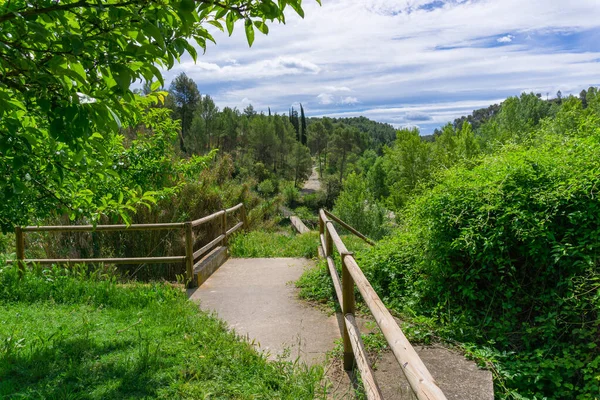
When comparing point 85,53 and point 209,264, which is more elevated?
point 85,53

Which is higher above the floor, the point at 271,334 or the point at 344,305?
the point at 344,305

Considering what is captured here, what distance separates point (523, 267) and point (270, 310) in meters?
3.00

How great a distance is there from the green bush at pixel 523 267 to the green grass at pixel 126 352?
1.81m

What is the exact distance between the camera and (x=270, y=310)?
5535 mm

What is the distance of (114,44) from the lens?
178 cm

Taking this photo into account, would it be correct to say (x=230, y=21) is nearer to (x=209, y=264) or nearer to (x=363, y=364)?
(x=363, y=364)

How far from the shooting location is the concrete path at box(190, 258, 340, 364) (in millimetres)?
4406

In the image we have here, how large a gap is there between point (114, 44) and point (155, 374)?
2817 millimetres

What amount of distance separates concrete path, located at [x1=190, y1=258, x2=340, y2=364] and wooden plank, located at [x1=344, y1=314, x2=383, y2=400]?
0.69 meters

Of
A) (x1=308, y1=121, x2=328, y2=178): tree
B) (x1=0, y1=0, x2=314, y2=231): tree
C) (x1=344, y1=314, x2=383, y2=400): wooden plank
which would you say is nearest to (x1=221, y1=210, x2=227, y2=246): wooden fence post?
(x1=344, y1=314, x2=383, y2=400): wooden plank

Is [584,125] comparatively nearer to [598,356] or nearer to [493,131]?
[598,356]

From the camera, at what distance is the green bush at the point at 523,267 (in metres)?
3.69

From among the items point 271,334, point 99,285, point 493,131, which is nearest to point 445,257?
point 271,334

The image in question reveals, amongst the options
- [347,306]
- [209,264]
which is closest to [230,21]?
[347,306]
